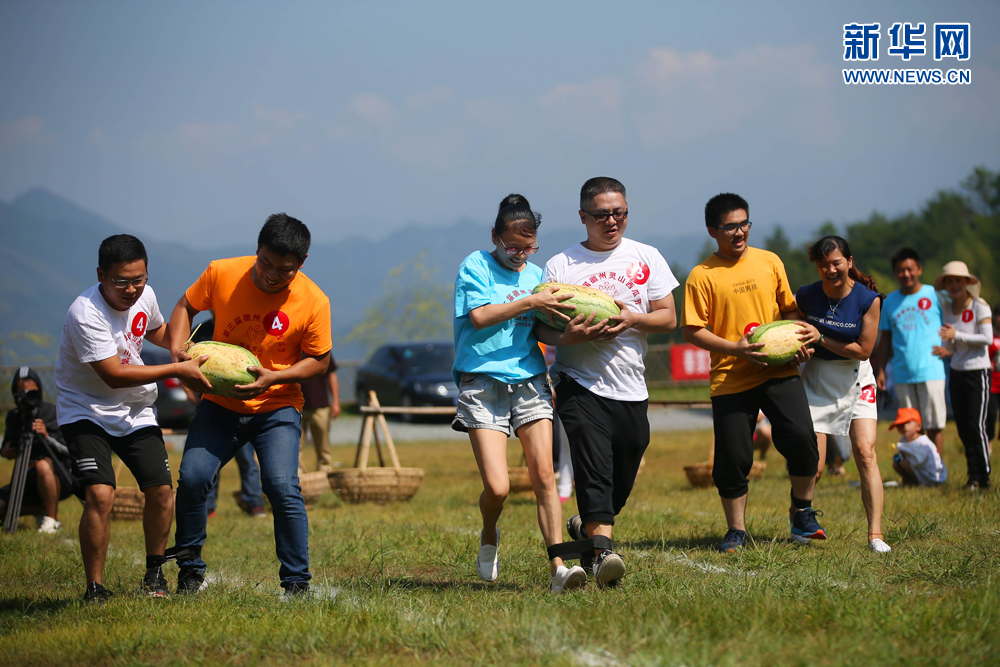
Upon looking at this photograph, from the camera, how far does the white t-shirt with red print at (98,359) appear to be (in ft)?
16.5

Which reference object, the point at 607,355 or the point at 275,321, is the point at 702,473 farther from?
the point at 275,321

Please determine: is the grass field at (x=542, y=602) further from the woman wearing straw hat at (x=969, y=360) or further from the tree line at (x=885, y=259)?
the tree line at (x=885, y=259)

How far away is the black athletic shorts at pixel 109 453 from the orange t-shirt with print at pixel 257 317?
543mm

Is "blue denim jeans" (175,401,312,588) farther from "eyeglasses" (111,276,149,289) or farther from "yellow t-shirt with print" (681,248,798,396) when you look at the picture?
"yellow t-shirt with print" (681,248,798,396)

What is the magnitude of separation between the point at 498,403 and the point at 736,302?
2.02m

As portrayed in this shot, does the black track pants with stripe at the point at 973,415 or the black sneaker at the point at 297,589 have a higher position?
the black track pants with stripe at the point at 973,415

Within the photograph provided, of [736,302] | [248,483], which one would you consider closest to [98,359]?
[736,302]

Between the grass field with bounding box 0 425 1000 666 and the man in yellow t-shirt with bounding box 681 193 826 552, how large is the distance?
0.57 meters

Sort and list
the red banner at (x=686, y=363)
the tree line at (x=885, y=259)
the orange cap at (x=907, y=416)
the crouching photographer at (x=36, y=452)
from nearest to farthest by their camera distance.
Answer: the crouching photographer at (x=36, y=452)
the orange cap at (x=907, y=416)
the red banner at (x=686, y=363)
the tree line at (x=885, y=259)

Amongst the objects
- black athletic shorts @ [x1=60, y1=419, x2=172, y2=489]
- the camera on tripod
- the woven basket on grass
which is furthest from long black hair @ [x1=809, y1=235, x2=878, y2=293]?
the camera on tripod

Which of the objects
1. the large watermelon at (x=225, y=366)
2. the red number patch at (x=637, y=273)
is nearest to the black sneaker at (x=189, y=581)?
the large watermelon at (x=225, y=366)

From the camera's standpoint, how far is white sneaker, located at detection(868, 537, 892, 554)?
19.0 ft

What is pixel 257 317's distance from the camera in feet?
16.9

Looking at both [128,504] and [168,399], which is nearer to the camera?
[128,504]
